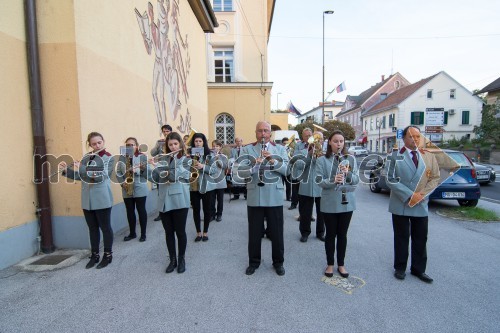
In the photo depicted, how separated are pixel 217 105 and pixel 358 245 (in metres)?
13.8

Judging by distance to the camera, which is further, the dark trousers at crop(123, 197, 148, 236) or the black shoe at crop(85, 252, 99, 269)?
the dark trousers at crop(123, 197, 148, 236)

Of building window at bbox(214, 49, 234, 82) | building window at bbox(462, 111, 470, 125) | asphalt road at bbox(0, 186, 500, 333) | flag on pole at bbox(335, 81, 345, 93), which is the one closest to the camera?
asphalt road at bbox(0, 186, 500, 333)

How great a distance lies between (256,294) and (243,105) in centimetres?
1479

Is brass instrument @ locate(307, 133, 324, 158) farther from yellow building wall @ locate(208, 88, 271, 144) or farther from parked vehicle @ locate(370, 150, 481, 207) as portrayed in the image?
yellow building wall @ locate(208, 88, 271, 144)

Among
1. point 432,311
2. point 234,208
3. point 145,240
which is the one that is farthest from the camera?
point 234,208

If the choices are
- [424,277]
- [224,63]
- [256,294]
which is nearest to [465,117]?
[224,63]

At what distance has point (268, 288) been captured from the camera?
11.8ft

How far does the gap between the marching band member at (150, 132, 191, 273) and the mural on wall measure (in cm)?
442

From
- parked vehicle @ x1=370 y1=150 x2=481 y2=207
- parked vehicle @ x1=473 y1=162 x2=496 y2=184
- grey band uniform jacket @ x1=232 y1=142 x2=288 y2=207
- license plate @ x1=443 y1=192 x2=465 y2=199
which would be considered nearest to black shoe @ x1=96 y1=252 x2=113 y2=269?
grey band uniform jacket @ x1=232 y1=142 x2=288 y2=207

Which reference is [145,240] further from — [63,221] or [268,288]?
[268,288]

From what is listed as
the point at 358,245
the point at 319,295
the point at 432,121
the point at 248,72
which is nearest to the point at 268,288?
the point at 319,295

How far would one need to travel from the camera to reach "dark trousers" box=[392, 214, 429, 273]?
375 cm

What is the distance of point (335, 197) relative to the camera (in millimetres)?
3838

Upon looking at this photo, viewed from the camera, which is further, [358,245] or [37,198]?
[358,245]
